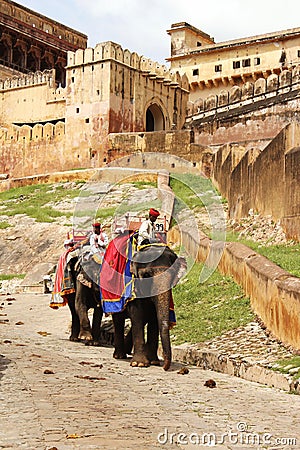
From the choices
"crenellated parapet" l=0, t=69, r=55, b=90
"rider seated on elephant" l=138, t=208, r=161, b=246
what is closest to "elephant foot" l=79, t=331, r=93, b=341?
"rider seated on elephant" l=138, t=208, r=161, b=246

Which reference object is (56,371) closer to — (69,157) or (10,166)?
(69,157)

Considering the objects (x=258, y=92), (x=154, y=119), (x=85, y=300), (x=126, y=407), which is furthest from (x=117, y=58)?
(x=126, y=407)

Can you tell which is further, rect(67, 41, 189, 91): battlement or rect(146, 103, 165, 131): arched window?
rect(146, 103, 165, 131): arched window

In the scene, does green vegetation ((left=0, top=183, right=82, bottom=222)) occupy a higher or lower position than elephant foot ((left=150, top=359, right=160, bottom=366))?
higher

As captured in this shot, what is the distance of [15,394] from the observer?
235 inches

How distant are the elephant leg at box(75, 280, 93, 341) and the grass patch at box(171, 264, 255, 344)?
111cm

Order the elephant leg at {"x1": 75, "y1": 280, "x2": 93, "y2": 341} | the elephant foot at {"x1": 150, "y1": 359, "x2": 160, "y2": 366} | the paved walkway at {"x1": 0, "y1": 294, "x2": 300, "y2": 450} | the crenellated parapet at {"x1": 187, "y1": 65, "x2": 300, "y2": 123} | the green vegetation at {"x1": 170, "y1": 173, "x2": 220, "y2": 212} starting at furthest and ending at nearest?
1. the crenellated parapet at {"x1": 187, "y1": 65, "x2": 300, "y2": 123}
2. the green vegetation at {"x1": 170, "y1": 173, "x2": 220, "y2": 212}
3. the elephant leg at {"x1": 75, "y1": 280, "x2": 93, "y2": 341}
4. the elephant foot at {"x1": 150, "y1": 359, "x2": 160, "y2": 366}
5. the paved walkway at {"x1": 0, "y1": 294, "x2": 300, "y2": 450}

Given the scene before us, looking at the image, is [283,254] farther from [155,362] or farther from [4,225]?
[4,225]

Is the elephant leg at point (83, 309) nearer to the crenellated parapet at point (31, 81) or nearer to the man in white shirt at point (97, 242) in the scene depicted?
the man in white shirt at point (97, 242)

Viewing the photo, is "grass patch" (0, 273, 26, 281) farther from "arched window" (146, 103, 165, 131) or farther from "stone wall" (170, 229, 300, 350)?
"arched window" (146, 103, 165, 131)

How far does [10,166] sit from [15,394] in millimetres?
33614

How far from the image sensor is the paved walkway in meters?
4.57

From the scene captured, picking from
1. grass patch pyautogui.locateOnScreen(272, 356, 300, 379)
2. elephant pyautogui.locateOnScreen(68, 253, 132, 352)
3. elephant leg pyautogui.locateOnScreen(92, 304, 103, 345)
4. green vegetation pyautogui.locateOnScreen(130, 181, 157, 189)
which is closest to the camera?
grass patch pyautogui.locateOnScreen(272, 356, 300, 379)

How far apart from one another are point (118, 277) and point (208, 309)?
6.45ft
